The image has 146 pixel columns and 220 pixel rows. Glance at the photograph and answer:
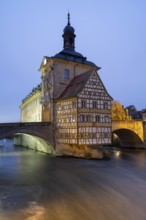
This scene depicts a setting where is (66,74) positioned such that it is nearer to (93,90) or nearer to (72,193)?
(93,90)

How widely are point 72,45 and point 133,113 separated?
31.3 m

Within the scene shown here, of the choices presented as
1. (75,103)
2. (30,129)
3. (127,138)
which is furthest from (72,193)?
(127,138)

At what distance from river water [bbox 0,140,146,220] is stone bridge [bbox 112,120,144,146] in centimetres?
1298

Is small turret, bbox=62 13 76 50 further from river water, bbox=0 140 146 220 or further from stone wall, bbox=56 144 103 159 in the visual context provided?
river water, bbox=0 140 146 220

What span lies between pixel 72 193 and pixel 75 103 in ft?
35.2

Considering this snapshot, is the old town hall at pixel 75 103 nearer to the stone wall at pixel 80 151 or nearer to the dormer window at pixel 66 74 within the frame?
the dormer window at pixel 66 74

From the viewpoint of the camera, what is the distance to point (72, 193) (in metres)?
10.0

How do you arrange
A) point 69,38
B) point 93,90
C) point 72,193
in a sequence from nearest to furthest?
point 72,193 → point 93,90 → point 69,38

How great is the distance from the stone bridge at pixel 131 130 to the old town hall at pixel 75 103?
8264 millimetres

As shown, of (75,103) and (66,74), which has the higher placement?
(66,74)

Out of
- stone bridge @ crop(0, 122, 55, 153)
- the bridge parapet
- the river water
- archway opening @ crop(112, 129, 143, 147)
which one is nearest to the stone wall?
stone bridge @ crop(0, 122, 55, 153)

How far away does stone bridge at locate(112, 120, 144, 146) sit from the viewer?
28875 millimetres

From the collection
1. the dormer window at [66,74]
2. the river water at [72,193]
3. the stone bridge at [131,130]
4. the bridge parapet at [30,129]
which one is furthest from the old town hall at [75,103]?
the stone bridge at [131,130]

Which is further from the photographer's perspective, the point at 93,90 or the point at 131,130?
the point at 131,130
